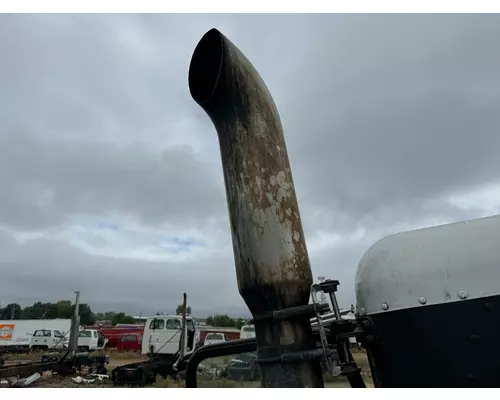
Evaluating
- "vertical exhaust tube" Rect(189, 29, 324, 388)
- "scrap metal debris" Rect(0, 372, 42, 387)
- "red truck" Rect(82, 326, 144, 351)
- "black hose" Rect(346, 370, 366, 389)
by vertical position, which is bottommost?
"black hose" Rect(346, 370, 366, 389)

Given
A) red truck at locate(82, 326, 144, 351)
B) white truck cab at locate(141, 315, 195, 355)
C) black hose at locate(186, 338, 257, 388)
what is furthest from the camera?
red truck at locate(82, 326, 144, 351)

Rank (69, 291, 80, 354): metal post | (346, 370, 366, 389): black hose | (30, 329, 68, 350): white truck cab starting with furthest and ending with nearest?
1. (30, 329, 68, 350): white truck cab
2. (69, 291, 80, 354): metal post
3. (346, 370, 366, 389): black hose

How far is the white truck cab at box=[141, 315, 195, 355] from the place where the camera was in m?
16.0

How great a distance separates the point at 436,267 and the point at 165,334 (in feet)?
51.4

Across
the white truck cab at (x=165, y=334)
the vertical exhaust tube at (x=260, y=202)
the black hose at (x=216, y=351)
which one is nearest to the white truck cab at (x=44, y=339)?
the white truck cab at (x=165, y=334)

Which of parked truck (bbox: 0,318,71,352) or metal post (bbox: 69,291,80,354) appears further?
parked truck (bbox: 0,318,71,352)

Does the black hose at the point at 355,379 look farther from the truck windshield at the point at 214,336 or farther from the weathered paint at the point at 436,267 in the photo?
the truck windshield at the point at 214,336

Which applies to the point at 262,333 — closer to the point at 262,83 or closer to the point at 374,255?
the point at 374,255

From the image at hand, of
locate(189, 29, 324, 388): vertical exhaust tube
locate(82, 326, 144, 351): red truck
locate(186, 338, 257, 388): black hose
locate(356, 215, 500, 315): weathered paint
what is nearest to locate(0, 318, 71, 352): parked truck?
locate(82, 326, 144, 351): red truck

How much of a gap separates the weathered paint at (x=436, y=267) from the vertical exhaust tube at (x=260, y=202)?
0.35 metres

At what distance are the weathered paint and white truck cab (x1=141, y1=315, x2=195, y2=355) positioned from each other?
14.9 meters

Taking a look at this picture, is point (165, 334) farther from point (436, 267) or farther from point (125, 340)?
point (436, 267)

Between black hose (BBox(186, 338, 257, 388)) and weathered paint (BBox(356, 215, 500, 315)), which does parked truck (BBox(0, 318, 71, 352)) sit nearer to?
black hose (BBox(186, 338, 257, 388))

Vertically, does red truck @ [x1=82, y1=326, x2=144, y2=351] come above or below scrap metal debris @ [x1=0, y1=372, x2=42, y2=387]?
above
